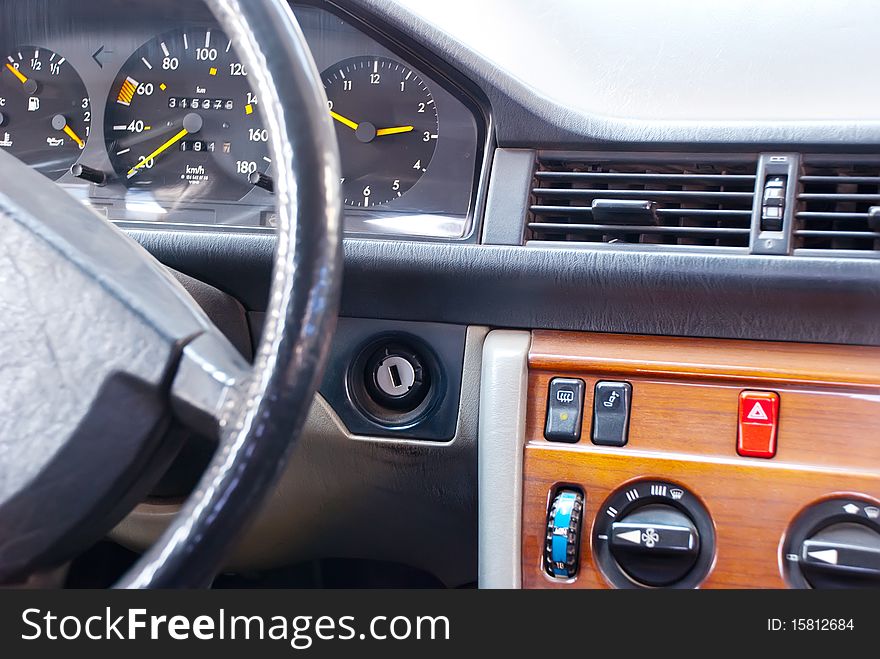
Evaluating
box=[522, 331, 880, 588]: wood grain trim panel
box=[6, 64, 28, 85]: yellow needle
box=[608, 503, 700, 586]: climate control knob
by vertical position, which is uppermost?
box=[6, 64, 28, 85]: yellow needle

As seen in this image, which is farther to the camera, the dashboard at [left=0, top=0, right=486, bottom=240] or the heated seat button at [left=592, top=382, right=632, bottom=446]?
the dashboard at [left=0, top=0, right=486, bottom=240]

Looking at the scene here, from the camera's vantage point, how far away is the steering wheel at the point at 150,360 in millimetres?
568

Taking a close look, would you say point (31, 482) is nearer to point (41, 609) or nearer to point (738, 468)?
point (41, 609)

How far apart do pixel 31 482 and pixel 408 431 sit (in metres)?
0.58

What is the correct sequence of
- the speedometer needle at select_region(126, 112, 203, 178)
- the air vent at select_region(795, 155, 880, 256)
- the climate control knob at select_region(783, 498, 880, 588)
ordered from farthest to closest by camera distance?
the speedometer needle at select_region(126, 112, 203, 178)
the air vent at select_region(795, 155, 880, 256)
the climate control knob at select_region(783, 498, 880, 588)

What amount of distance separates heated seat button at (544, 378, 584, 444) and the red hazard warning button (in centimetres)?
17

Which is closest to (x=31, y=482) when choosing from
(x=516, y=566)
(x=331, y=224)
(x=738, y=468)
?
(x=331, y=224)

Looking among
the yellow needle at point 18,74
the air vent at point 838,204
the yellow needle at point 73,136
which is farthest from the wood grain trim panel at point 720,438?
the yellow needle at point 18,74

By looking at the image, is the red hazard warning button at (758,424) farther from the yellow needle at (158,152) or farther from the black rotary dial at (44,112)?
the black rotary dial at (44,112)

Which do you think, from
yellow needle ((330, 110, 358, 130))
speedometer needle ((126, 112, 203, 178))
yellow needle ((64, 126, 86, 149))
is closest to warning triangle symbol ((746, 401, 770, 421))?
yellow needle ((330, 110, 358, 130))

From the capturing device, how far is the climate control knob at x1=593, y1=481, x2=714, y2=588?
1.00 metres

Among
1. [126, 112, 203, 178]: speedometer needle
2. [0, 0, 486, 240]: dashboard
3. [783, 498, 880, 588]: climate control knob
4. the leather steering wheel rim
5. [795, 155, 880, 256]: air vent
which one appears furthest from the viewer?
[126, 112, 203, 178]: speedometer needle

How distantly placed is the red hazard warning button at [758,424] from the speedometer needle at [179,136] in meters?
0.81

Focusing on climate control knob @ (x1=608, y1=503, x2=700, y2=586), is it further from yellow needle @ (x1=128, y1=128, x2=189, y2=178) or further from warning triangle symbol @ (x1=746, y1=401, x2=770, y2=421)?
yellow needle @ (x1=128, y1=128, x2=189, y2=178)
